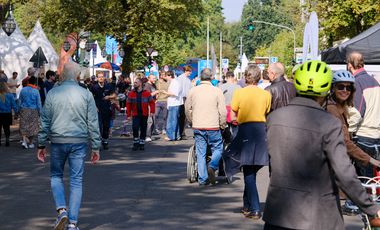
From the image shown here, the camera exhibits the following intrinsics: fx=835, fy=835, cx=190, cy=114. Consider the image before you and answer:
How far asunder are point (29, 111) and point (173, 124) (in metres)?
4.52

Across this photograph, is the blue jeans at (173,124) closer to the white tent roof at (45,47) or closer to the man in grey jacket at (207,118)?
the man in grey jacket at (207,118)

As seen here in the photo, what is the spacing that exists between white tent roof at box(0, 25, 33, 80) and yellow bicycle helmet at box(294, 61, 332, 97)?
34.3 meters

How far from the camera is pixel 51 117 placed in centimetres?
885

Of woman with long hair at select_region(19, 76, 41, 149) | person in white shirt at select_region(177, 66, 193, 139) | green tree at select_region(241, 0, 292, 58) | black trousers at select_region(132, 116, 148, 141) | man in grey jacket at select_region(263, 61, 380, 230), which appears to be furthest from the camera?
green tree at select_region(241, 0, 292, 58)

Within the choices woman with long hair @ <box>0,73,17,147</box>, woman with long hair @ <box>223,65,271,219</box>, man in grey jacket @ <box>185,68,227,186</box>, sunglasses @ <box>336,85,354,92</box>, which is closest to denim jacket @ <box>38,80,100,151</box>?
woman with long hair @ <box>223,65,271,219</box>

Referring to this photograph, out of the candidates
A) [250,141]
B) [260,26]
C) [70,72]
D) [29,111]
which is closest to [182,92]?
[29,111]

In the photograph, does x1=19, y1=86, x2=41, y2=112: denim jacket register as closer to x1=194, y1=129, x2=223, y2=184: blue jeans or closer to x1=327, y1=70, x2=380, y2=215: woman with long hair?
x1=194, y1=129, x2=223, y2=184: blue jeans

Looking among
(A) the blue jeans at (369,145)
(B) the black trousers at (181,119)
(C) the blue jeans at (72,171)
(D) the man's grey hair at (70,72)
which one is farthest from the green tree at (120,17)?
(C) the blue jeans at (72,171)

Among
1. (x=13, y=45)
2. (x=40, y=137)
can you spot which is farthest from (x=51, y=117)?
(x=13, y=45)

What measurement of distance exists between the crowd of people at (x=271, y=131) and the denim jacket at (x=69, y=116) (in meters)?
0.01

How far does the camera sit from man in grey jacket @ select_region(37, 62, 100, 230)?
8773 millimetres

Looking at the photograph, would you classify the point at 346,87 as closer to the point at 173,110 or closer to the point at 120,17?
the point at 173,110

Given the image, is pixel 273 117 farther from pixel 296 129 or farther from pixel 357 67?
pixel 357 67

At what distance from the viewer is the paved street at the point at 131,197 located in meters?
9.58
